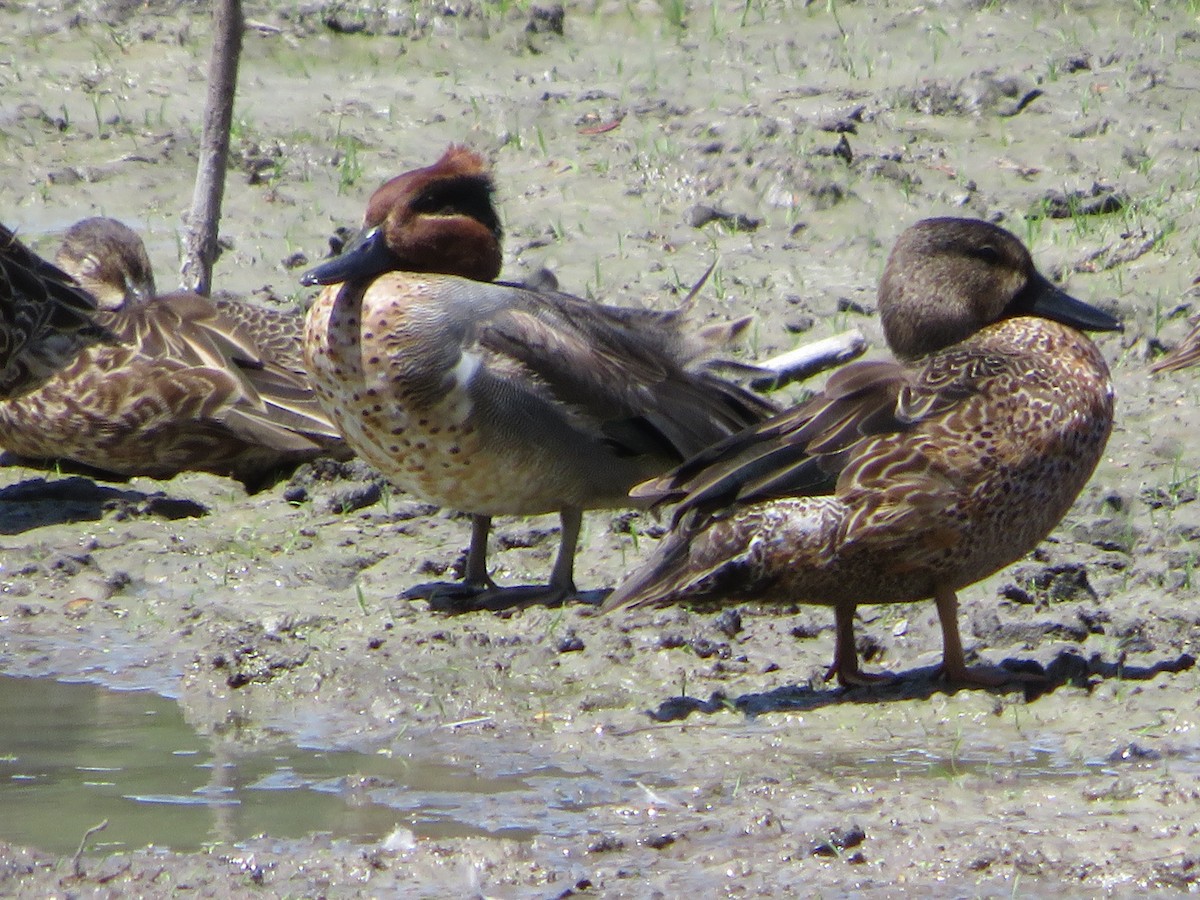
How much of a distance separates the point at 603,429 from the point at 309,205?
12.7 feet

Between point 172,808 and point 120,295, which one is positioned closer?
point 172,808

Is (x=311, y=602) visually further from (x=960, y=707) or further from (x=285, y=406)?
(x=960, y=707)

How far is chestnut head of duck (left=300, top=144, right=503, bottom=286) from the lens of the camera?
6.59 metres

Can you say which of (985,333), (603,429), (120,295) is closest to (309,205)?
(120,295)

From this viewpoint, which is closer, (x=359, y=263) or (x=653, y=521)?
(x=359, y=263)

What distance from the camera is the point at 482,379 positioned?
6309mm

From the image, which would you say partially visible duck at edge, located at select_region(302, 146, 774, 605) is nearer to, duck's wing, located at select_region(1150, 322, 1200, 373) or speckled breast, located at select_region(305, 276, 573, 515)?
speckled breast, located at select_region(305, 276, 573, 515)

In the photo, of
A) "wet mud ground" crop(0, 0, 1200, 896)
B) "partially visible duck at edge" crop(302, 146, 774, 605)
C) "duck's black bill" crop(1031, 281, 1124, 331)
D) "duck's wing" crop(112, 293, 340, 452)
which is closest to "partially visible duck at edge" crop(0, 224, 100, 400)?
"duck's wing" crop(112, 293, 340, 452)

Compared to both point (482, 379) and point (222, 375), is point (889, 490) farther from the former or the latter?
point (222, 375)

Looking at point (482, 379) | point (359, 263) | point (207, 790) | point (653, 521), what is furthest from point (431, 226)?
point (207, 790)

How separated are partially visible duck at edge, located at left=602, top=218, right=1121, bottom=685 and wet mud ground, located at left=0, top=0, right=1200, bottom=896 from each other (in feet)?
1.05

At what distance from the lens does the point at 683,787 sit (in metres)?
4.88

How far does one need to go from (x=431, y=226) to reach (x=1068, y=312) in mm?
2033

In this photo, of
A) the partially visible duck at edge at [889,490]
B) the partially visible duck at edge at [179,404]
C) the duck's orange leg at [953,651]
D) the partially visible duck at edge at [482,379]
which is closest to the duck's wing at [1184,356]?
the partially visible duck at edge at [482,379]
